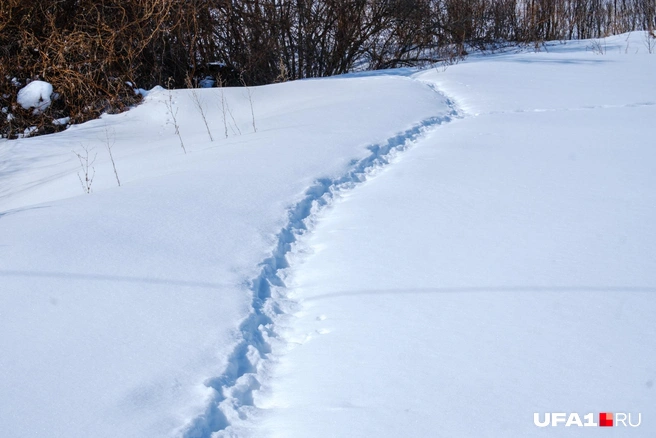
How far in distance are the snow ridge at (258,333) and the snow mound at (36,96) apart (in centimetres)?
579

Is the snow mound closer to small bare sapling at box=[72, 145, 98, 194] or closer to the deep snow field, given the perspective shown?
small bare sapling at box=[72, 145, 98, 194]

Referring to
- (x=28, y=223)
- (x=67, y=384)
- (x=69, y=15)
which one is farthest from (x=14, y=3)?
(x=67, y=384)

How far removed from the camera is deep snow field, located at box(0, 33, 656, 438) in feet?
6.86

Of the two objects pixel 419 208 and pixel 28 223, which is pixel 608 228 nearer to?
pixel 419 208

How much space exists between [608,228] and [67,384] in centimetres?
294

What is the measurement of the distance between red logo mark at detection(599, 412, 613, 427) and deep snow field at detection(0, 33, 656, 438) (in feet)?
0.09

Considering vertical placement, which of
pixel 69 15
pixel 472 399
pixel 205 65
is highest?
pixel 69 15

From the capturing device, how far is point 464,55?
14211 millimetres

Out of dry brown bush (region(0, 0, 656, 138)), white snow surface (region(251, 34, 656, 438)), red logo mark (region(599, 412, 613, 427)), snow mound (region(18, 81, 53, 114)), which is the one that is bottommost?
red logo mark (region(599, 412, 613, 427))

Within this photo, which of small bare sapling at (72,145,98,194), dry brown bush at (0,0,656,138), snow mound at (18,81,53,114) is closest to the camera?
small bare sapling at (72,145,98,194)

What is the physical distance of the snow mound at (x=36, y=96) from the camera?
869 centimetres

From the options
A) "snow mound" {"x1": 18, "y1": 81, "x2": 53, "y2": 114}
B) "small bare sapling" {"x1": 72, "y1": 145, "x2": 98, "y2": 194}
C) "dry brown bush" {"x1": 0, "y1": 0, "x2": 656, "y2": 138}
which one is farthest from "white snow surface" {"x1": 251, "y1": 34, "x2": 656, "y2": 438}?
"snow mound" {"x1": 18, "y1": 81, "x2": 53, "y2": 114}

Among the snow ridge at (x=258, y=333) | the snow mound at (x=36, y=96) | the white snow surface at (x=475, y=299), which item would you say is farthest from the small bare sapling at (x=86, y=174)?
the white snow surface at (x=475, y=299)

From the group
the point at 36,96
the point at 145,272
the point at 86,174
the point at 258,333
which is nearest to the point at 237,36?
the point at 36,96
